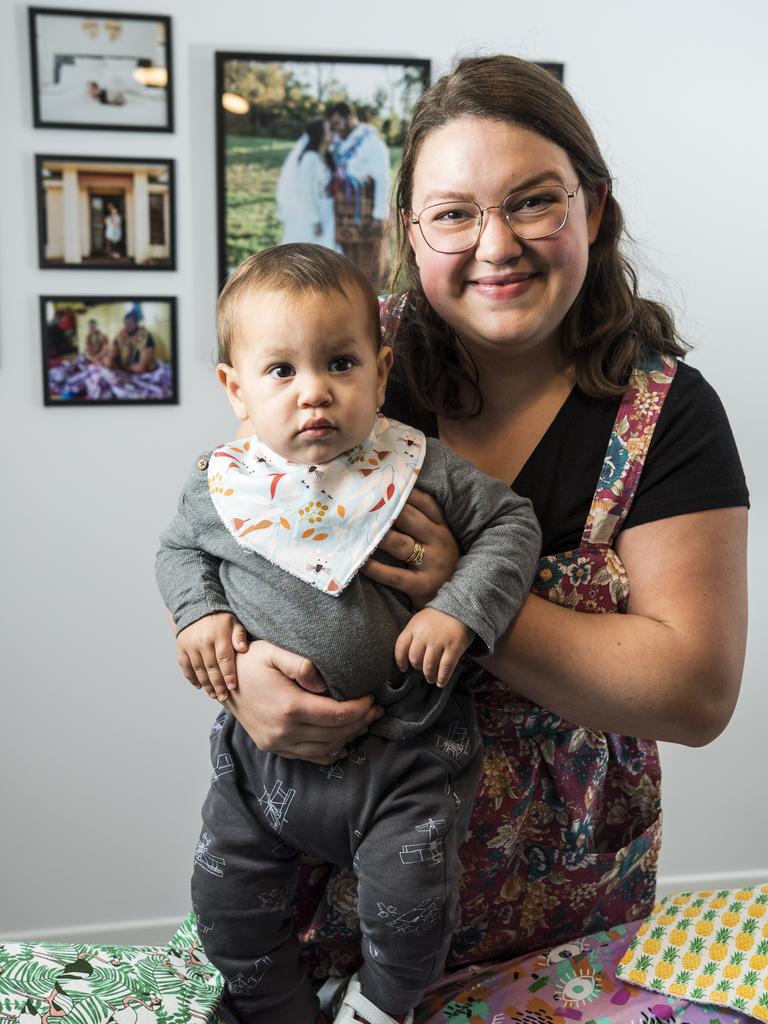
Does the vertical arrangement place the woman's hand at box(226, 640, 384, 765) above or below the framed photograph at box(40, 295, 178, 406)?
below

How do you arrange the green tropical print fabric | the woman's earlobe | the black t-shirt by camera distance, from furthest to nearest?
the woman's earlobe
the black t-shirt
the green tropical print fabric

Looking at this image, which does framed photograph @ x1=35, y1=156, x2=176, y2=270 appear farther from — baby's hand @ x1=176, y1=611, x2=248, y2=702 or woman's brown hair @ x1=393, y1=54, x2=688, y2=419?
baby's hand @ x1=176, y1=611, x2=248, y2=702

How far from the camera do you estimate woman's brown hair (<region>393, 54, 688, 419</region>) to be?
1.35m

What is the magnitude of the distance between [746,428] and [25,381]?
1.97 metres

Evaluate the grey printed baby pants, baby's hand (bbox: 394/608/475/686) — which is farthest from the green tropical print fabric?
baby's hand (bbox: 394/608/475/686)

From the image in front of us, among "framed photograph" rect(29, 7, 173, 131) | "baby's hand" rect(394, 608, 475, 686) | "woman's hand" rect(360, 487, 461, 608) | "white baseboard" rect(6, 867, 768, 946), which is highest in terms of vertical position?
"framed photograph" rect(29, 7, 173, 131)

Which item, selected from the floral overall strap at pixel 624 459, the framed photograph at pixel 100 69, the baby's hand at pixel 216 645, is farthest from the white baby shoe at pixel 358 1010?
the framed photograph at pixel 100 69

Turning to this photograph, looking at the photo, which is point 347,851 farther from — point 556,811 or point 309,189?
point 309,189

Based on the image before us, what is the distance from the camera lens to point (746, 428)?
299 centimetres

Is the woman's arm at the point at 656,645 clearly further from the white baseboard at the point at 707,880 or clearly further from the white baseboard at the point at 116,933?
the white baseboard at the point at 707,880

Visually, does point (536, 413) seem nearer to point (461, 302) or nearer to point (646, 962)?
point (461, 302)

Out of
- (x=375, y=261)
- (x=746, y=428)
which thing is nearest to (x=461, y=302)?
(x=375, y=261)

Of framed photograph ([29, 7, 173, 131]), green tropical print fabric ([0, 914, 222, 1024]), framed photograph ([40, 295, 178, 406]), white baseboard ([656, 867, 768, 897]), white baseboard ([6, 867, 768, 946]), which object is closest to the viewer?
green tropical print fabric ([0, 914, 222, 1024])

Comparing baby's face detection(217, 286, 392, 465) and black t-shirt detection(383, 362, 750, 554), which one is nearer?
baby's face detection(217, 286, 392, 465)
